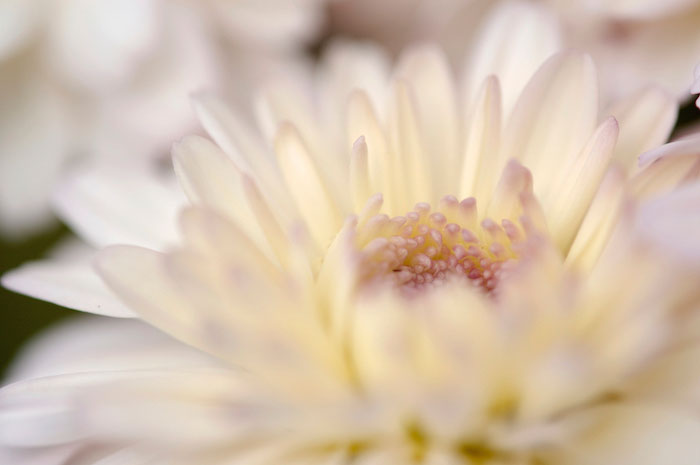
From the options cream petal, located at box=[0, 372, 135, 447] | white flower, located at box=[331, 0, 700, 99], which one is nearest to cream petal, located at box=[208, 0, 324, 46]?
white flower, located at box=[331, 0, 700, 99]

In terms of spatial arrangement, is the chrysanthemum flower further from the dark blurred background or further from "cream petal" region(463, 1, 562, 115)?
the dark blurred background

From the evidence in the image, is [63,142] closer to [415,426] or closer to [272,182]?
[272,182]

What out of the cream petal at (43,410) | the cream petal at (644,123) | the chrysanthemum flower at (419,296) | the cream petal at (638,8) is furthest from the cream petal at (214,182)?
the cream petal at (638,8)

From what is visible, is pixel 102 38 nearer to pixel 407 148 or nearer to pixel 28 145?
pixel 28 145

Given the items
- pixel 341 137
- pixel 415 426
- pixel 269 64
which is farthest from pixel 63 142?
pixel 415 426

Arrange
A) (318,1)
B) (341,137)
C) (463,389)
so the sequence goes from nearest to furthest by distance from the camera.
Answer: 1. (463,389)
2. (341,137)
3. (318,1)

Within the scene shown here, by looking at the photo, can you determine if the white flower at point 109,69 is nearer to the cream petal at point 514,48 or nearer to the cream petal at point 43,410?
the cream petal at point 514,48
